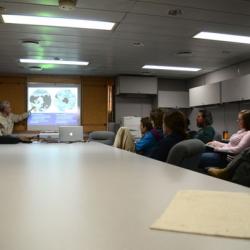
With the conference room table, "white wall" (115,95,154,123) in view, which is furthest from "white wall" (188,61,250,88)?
the conference room table

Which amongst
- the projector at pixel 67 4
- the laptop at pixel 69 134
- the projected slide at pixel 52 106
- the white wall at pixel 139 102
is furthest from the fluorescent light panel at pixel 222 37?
the projected slide at pixel 52 106

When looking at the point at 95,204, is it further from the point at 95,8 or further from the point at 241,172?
the point at 95,8

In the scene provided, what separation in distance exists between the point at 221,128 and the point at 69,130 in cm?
404

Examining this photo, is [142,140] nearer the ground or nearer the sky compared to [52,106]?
nearer the ground

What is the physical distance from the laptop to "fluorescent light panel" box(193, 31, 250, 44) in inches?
88.0

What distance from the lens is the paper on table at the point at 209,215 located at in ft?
2.39

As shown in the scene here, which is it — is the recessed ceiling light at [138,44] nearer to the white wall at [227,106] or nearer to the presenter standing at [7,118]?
the white wall at [227,106]

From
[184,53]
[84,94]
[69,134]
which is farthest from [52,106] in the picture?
[184,53]

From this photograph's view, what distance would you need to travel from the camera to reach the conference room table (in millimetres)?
665

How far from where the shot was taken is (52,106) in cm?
794

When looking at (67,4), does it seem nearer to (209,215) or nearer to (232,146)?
(232,146)

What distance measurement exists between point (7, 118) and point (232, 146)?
16.4ft

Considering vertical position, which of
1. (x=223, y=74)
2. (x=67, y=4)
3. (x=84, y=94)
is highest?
(x=67, y=4)

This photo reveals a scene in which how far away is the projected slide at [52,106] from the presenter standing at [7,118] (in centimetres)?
25
